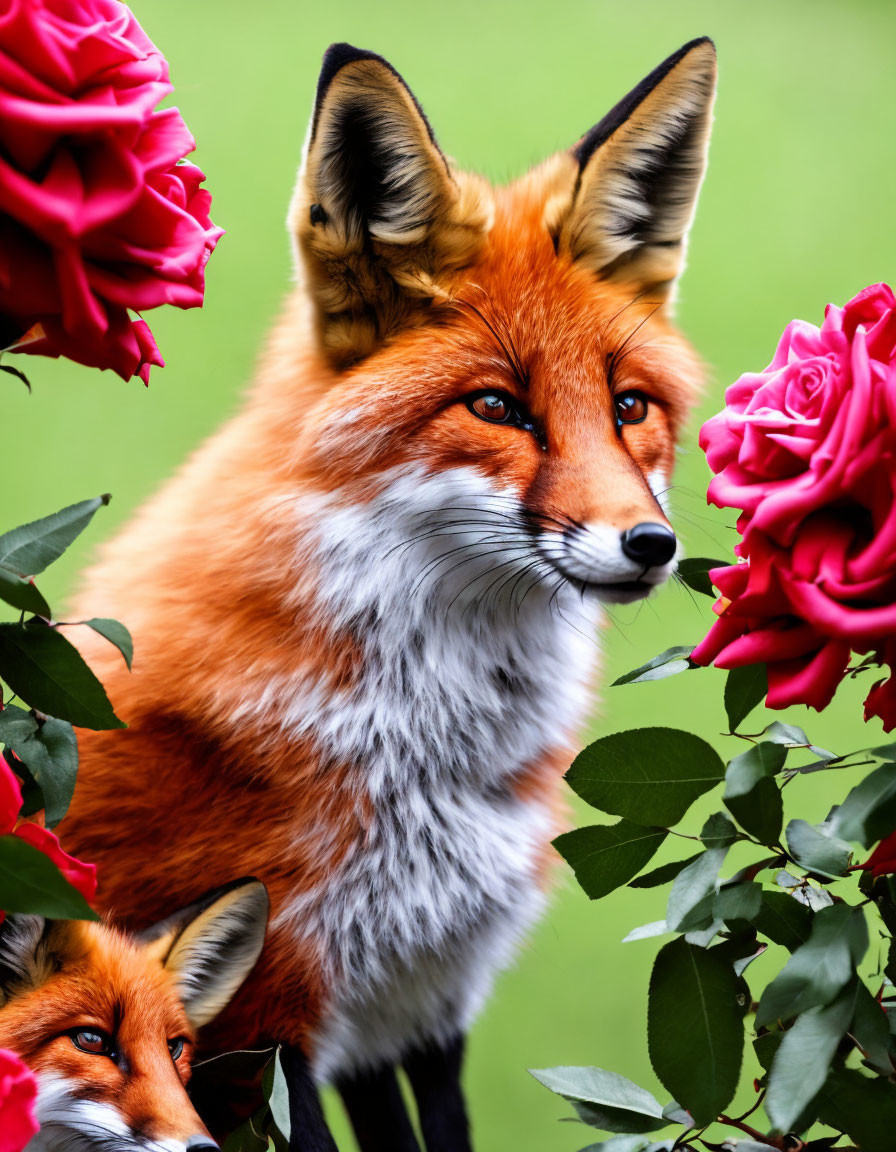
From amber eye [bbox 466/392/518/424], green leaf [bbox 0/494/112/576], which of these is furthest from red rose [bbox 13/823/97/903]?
amber eye [bbox 466/392/518/424]

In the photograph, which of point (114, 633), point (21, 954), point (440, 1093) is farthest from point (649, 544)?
point (440, 1093)

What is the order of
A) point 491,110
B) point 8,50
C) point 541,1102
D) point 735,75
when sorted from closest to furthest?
1. point 8,50
2. point 541,1102
3. point 491,110
4. point 735,75

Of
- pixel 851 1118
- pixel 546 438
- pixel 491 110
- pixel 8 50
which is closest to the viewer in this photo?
pixel 8 50

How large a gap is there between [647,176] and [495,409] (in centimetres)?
19

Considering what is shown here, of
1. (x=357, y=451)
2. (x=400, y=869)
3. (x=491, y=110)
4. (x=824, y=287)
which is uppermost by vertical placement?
(x=491, y=110)

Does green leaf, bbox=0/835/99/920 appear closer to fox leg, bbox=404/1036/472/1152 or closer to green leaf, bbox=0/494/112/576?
green leaf, bbox=0/494/112/576

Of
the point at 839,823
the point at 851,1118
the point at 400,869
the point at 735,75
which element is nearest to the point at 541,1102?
the point at 400,869

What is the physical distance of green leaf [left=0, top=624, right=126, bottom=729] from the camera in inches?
18.2

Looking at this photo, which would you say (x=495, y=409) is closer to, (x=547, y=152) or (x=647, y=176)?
(x=647, y=176)

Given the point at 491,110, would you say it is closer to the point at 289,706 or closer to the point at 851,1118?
the point at 289,706

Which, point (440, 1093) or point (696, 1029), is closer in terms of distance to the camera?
point (696, 1029)

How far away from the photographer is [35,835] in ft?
1.52

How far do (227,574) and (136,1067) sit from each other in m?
0.29

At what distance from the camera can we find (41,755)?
49cm
